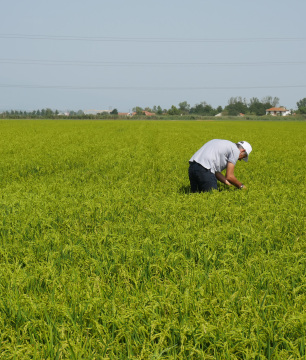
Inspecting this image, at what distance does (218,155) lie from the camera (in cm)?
685

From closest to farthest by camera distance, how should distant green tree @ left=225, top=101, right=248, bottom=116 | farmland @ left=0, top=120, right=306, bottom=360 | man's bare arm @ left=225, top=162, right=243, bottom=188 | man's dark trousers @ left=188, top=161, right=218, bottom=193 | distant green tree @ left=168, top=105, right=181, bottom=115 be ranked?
farmland @ left=0, top=120, right=306, bottom=360 → man's bare arm @ left=225, top=162, right=243, bottom=188 → man's dark trousers @ left=188, top=161, right=218, bottom=193 → distant green tree @ left=168, top=105, right=181, bottom=115 → distant green tree @ left=225, top=101, right=248, bottom=116

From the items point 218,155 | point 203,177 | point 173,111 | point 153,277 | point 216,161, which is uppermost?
point 173,111

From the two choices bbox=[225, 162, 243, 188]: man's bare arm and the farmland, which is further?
bbox=[225, 162, 243, 188]: man's bare arm

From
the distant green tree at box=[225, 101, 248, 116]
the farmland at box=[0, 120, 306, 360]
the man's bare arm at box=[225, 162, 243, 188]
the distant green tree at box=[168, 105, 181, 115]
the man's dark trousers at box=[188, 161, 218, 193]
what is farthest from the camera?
the distant green tree at box=[225, 101, 248, 116]

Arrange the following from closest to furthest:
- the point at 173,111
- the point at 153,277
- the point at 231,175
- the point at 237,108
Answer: the point at 153,277 → the point at 231,175 → the point at 173,111 → the point at 237,108

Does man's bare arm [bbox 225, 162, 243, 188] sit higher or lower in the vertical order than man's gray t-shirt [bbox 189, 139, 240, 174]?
lower

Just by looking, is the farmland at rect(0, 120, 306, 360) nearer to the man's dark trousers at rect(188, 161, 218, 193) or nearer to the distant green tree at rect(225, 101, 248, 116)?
the man's dark trousers at rect(188, 161, 218, 193)

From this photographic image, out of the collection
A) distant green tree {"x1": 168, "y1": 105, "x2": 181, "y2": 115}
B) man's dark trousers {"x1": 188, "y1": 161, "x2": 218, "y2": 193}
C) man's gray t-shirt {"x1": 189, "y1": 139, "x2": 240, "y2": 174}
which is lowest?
man's dark trousers {"x1": 188, "y1": 161, "x2": 218, "y2": 193}

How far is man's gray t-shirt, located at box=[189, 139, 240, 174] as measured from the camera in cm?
676

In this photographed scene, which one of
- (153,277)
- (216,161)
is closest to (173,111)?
(216,161)

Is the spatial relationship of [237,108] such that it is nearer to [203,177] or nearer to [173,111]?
[173,111]

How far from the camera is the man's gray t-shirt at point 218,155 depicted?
6758 millimetres

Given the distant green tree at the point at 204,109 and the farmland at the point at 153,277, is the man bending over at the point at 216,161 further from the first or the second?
the distant green tree at the point at 204,109

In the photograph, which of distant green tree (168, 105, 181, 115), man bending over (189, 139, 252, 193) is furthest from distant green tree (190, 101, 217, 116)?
man bending over (189, 139, 252, 193)
